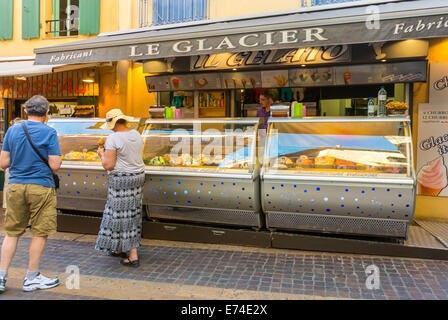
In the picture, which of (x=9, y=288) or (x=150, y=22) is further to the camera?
(x=150, y=22)

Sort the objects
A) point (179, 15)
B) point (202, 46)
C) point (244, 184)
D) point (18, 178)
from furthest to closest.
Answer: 1. point (179, 15)
2. point (202, 46)
3. point (244, 184)
4. point (18, 178)

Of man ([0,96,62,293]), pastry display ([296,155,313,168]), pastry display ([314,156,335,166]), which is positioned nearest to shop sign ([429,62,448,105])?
pastry display ([314,156,335,166])

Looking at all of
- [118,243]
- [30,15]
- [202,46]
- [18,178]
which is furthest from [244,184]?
[30,15]

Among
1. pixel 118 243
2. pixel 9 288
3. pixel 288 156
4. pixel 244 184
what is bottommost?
pixel 9 288

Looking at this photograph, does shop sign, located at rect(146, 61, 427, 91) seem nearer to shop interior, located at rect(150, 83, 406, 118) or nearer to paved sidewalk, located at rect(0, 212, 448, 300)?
shop interior, located at rect(150, 83, 406, 118)

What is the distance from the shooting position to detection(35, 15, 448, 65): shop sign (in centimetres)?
454

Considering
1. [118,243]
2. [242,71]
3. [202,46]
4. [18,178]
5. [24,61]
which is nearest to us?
[18,178]

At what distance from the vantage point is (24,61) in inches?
365

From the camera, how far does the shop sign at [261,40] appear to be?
4.54m

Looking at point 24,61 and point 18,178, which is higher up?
point 24,61

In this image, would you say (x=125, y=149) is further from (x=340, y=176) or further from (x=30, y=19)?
(x=30, y=19)

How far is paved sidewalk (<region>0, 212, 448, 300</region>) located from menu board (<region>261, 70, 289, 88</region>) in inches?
142

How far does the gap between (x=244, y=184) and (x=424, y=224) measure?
3.47 metres
